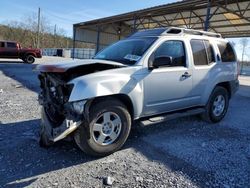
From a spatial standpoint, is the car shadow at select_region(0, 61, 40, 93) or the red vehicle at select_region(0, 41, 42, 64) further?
the red vehicle at select_region(0, 41, 42, 64)

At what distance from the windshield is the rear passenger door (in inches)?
49.0

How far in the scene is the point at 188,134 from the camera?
228 inches

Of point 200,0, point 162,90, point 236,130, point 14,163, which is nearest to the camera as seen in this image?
point 14,163

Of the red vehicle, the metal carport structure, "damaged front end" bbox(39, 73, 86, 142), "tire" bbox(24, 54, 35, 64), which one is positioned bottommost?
"tire" bbox(24, 54, 35, 64)

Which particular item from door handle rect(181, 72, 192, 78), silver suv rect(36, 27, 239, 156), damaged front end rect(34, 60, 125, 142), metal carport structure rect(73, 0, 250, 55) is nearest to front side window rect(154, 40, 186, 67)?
silver suv rect(36, 27, 239, 156)

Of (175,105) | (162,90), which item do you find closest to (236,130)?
(175,105)

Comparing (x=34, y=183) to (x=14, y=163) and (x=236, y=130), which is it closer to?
(x=14, y=163)

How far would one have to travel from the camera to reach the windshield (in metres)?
4.98

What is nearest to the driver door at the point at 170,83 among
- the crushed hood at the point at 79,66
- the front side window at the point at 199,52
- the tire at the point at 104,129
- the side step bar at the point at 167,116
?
the side step bar at the point at 167,116

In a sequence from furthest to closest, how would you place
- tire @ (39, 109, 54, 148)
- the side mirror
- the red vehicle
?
the red vehicle < the side mirror < tire @ (39, 109, 54, 148)

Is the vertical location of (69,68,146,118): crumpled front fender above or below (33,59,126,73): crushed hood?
below

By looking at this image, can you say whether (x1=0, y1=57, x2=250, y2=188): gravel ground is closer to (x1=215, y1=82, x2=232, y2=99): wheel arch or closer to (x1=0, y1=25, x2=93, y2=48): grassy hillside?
(x1=215, y1=82, x2=232, y2=99): wheel arch

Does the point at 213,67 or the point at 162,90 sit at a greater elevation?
the point at 213,67

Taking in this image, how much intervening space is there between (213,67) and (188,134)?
5.61 feet
